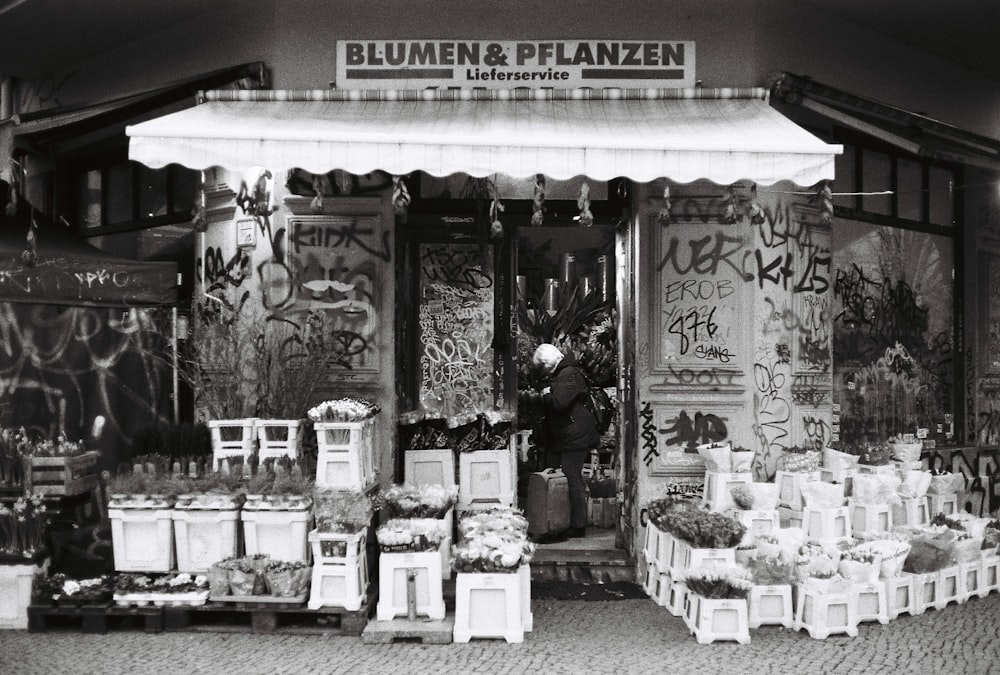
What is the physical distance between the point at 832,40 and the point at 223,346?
5604 mm

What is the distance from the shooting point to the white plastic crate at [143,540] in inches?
244

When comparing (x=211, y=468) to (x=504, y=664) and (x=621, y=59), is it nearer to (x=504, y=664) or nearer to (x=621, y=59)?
(x=504, y=664)

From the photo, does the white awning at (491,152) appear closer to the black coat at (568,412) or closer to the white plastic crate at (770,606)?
the white plastic crate at (770,606)

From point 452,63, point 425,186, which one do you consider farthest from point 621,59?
point 425,186

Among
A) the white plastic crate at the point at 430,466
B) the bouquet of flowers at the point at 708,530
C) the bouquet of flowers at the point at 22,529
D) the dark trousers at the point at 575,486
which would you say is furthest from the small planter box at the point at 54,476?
the bouquet of flowers at the point at 708,530

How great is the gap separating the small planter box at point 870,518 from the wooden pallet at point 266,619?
3661 mm

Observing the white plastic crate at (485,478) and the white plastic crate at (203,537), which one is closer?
the white plastic crate at (203,537)

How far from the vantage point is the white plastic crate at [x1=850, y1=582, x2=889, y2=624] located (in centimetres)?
620

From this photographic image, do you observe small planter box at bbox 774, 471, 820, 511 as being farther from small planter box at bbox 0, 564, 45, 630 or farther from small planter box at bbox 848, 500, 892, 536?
small planter box at bbox 0, 564, 45, 630

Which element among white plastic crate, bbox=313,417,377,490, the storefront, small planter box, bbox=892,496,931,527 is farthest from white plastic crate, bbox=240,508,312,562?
small planter box, bbox=892,496,931,527

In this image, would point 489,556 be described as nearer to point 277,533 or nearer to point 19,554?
point 277,533

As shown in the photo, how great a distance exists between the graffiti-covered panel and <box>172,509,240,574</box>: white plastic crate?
5197 millimetres

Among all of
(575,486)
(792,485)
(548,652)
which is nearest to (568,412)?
(575,486)

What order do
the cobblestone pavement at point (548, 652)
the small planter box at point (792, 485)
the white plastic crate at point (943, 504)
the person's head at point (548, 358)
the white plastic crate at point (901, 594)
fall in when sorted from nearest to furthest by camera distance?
the cobblestone pavement at point (548, 652) < the white plastic crate at point (901, 594) < the small planter box at point (792, 485) < the white plastic crate at point (943, 504) < the person's head at point (548, 358)
